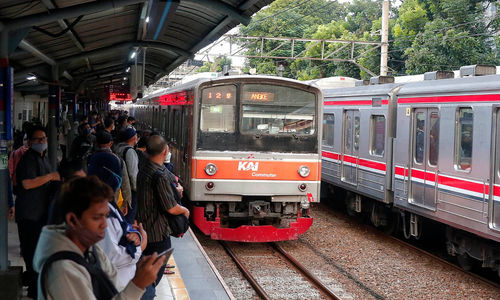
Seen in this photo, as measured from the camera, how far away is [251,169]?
999 centimetres

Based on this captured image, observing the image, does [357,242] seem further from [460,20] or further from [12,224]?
[460,20]

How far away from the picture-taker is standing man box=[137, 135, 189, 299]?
505cm

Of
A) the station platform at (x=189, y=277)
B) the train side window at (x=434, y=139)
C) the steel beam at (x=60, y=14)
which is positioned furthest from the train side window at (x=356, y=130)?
the steel beam at (x=60, y=14)

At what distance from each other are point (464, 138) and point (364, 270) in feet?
8.27

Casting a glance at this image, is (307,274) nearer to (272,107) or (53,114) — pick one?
(272,107)

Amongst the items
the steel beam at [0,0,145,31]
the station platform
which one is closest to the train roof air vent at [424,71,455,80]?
the station platform

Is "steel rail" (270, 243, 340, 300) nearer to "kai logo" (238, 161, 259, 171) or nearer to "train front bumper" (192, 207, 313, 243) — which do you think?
"train front bumper" (192, 207, 313, 243)

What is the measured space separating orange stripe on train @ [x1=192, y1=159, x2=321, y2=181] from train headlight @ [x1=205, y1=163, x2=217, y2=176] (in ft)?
0.16

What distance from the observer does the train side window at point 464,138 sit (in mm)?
8672

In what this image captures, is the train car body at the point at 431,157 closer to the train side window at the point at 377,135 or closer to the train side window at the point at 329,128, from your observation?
the train side window at the point at 377,135

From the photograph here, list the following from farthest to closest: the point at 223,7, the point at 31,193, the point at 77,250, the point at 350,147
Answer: the point at 350,147 < the point at 223,7 < the point at 31,193 < the point at 77,250

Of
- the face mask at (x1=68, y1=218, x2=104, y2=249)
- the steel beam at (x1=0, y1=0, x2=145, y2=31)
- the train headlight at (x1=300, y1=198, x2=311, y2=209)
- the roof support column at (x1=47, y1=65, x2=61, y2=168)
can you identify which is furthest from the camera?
the roof support column at (x1=47, y1=65, x2=61, y2=168)

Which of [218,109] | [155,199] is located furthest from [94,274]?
[218,109]

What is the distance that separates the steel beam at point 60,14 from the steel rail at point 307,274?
174 inches
